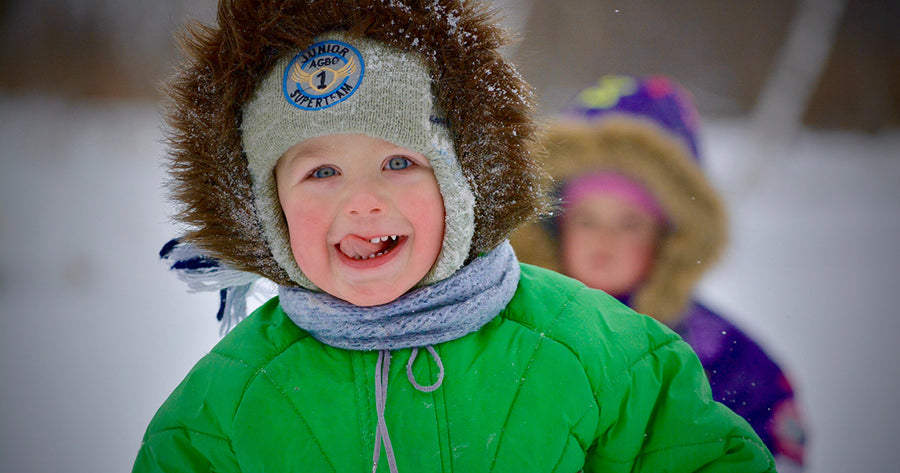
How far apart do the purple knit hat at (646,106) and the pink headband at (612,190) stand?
24cm

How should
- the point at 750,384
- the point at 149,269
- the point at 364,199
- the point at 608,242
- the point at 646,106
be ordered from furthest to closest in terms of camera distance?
the point at 149,269, the point at 646,106, the point at 608,242, the point at 750,384, the point at 364,199

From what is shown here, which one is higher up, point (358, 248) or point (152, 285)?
point (358, 248)

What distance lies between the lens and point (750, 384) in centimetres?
192

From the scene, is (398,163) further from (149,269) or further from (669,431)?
(149,269)

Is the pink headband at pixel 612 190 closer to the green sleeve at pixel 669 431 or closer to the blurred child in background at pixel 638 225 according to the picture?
the blurred child in background at pixel 638 225

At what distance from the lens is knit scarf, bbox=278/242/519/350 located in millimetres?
1108

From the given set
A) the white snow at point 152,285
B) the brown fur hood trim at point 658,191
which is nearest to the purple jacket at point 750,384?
the brown fur hood trim at point 658,191

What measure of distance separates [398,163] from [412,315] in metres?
0.25

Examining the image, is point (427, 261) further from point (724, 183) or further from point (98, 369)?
point (724, 183)

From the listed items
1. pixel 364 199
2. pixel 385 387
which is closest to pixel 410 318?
pixel 385 387

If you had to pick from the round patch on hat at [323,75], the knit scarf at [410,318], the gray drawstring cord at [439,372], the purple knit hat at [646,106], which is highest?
the purple knit hat at [646,106]

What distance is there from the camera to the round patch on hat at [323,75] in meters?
1.05

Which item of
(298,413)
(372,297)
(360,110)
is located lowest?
(298,413)

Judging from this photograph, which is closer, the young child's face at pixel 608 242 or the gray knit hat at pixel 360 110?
the gray knit hat at pixel 360 110
